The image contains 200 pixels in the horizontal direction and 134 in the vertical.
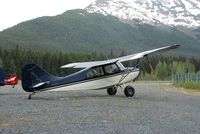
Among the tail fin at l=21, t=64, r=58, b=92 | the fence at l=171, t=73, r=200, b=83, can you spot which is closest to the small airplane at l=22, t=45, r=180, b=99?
the tail fin at l=21, t=64, r=58, b=92

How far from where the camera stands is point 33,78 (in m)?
26.2

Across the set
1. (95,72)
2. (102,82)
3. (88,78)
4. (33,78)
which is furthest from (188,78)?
(33,78)

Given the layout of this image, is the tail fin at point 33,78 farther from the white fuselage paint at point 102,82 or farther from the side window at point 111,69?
the side window at point 111,69

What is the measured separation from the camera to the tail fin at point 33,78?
2603 centimetres

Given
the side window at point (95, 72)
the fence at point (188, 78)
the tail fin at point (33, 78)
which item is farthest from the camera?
the fence at point (188, 78)

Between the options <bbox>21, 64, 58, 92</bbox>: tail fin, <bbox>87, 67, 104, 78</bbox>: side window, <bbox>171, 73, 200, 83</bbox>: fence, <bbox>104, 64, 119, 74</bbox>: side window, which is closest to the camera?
<bbox>21, 64, 58, 92</bbox>: tail fin

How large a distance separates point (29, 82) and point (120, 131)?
47.9ft

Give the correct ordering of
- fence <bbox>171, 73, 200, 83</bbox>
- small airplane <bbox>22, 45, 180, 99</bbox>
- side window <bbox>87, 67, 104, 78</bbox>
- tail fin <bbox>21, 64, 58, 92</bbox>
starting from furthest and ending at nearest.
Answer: fence <bbox>171, 73, 200, 83</bbox> < side window <bbox>87, 67, 104, 78</bbox> < small airplane <bbox>22, 45, 180, 99</bbox> < tail fin <bbox>21, 64, 58, 92</bbox>

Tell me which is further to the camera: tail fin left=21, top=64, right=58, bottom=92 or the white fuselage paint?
the white fuselage paint

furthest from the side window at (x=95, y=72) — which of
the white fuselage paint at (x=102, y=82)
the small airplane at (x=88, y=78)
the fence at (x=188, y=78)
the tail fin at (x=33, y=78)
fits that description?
the fence at (x=188, y=78)

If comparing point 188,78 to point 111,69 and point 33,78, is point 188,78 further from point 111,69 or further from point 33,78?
point 33,78

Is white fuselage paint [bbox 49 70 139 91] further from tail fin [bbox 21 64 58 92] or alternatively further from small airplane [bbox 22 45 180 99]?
tail fin [bbox 21 64 58 92]

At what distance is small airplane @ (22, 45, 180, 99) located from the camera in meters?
26.1

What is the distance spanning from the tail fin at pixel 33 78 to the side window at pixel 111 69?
13.7ft
